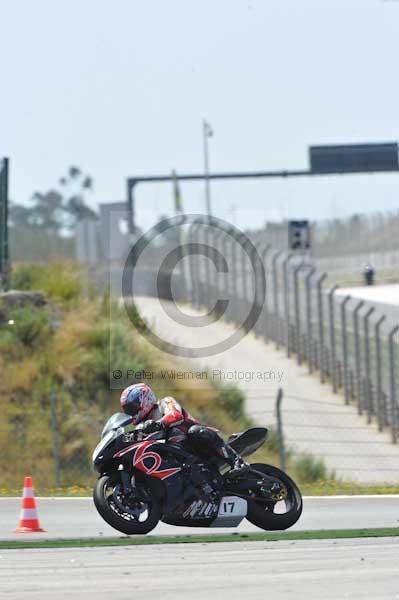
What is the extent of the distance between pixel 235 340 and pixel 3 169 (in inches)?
323

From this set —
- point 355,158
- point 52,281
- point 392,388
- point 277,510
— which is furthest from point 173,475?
point 355,158

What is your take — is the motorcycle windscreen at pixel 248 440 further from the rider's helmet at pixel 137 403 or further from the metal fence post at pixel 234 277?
the metal fence post at pixel 234 277

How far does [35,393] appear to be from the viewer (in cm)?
2595

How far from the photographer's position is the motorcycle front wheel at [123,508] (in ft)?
41.7


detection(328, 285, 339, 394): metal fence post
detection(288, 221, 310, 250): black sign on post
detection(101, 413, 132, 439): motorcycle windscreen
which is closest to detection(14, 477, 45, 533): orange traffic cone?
detection(101, 413, 132, 439): motorcycle windscreen

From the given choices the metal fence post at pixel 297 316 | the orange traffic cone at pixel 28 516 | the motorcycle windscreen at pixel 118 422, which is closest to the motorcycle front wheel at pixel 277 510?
the motorcycle windscreen at pixel 118 422

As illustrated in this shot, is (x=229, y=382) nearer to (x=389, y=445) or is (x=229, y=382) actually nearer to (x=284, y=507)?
(x=389, y=445)

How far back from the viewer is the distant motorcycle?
12820mm

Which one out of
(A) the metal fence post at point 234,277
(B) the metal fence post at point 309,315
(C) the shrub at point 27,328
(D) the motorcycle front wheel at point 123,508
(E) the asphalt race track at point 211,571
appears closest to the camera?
(E) the asphalt race track at point 211,571

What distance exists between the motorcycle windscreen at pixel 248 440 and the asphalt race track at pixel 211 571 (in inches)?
67.6

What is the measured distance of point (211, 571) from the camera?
10.4 metres

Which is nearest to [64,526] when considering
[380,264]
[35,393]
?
[35,393]

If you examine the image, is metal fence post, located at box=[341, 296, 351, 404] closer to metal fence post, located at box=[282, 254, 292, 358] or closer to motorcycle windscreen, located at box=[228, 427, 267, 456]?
metal fence post, located at box=[282, 254, 292, 358]

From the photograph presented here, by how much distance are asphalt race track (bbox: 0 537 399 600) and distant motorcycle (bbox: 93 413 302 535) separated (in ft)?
3.36
